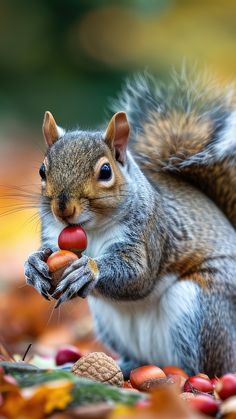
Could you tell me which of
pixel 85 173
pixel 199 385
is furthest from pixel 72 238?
pixel 199 385

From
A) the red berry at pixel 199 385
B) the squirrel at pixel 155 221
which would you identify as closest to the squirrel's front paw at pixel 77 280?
the squirrel at pixel 155 221

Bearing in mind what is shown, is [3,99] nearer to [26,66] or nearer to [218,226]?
[26,66]

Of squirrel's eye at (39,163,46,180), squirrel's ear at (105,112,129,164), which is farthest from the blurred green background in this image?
squirrel's eye at (39,163,46,180)

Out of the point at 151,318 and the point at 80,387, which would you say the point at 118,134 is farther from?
the point at 80,387

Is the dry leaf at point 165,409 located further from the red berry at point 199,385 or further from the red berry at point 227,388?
the red berry at point 199,385

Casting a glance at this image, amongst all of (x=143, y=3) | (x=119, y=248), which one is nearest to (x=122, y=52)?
(x=143, y=3)

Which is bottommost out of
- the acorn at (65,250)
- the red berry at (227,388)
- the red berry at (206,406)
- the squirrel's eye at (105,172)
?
the red berry at (206,406)
